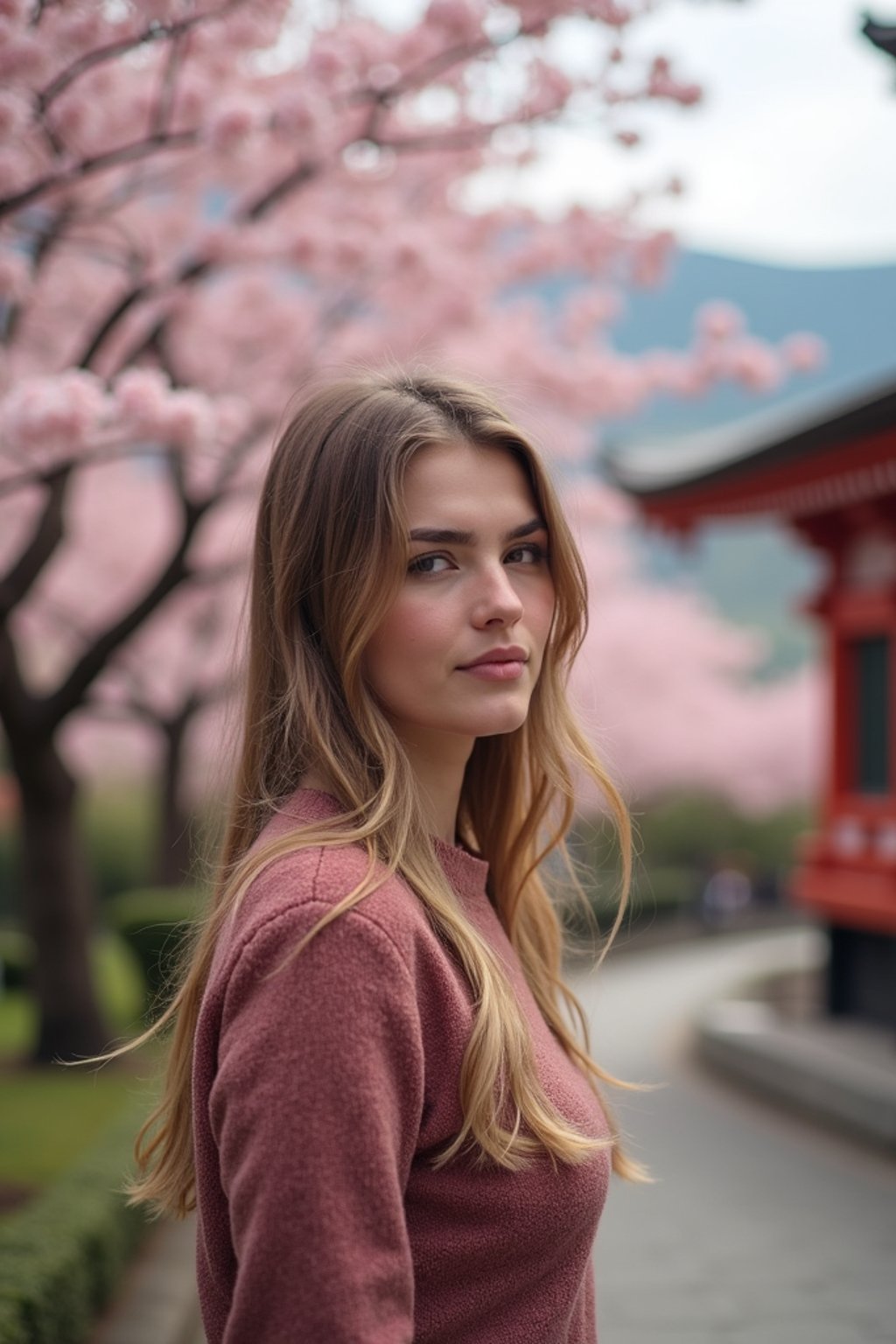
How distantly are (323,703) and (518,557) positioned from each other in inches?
11.5

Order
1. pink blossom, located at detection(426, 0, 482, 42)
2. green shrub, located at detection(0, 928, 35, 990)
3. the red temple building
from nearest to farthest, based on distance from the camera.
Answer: pink blossom, located at detection(426, 0, 482, 42), the red temple building, green shrub, located at detection(0, 928, 35, 990)

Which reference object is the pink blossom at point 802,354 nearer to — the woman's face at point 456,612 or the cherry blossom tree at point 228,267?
the cherry blossom tree at point 228,267

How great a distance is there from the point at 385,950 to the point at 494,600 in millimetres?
431

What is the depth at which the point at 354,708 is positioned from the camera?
1595 millimetres

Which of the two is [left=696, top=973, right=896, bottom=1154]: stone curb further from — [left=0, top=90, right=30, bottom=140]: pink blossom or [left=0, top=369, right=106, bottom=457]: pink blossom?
[left=0, top=90, right=30, bottom=140]: pink blossom

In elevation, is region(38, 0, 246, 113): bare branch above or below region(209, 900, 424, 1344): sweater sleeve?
above

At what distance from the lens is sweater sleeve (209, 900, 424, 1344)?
1.24 m

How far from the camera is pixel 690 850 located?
3133cm

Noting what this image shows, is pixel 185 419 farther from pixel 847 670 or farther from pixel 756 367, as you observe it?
pixel 756 367

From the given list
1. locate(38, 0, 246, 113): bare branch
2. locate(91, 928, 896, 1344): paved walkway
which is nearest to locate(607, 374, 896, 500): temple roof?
locate(91, 928, 896, 1344): paved walkway

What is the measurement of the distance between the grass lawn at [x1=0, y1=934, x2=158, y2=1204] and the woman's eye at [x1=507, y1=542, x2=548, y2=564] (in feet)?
12.5

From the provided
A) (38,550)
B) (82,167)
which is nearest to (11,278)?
(82,167)

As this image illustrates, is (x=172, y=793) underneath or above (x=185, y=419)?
underneath

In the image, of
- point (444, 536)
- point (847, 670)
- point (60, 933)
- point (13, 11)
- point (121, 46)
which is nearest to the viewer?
point (444, 536)
